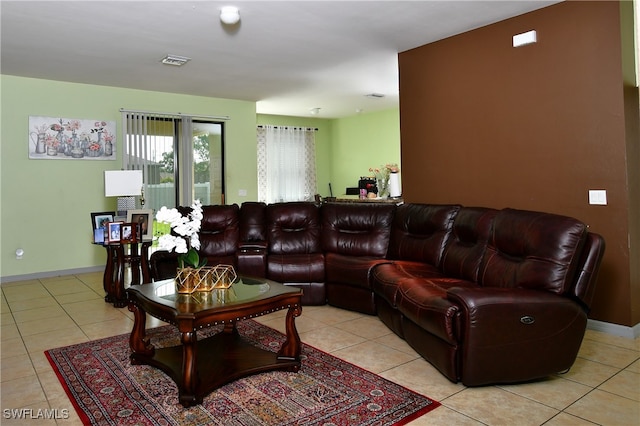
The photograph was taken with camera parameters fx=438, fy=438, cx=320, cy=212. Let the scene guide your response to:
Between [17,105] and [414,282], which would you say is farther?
[17,105]

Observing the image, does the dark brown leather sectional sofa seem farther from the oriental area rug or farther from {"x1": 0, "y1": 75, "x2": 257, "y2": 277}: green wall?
{"x1": 0, "y1": 75, "x2": 257, "y2": 277}: green wall

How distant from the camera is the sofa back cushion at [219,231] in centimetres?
472

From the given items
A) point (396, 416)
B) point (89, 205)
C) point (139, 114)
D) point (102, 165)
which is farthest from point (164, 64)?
point (396, 416)

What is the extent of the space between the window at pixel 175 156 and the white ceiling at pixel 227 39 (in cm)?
59

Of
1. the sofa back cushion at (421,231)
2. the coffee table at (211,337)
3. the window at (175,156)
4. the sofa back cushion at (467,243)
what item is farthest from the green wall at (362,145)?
the coffee table at (211,337)

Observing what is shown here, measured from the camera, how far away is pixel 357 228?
15.1 ft

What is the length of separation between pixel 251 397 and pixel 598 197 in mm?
2998

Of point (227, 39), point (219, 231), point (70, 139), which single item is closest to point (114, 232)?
point (219, 231)

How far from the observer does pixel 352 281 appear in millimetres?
4020

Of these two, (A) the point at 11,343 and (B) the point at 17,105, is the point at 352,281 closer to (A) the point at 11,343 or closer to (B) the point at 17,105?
A: (A) the point at 11,343

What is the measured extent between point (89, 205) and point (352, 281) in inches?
166

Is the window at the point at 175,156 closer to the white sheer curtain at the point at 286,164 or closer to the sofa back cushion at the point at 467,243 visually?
the white sheer curtain at the point at 286,164

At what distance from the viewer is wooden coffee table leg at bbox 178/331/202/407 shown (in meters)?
2.28

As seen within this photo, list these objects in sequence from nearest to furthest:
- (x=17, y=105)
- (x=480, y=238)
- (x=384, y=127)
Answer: (x=480, y=238)
(x=17, y=105)
(x=384, y=127)
